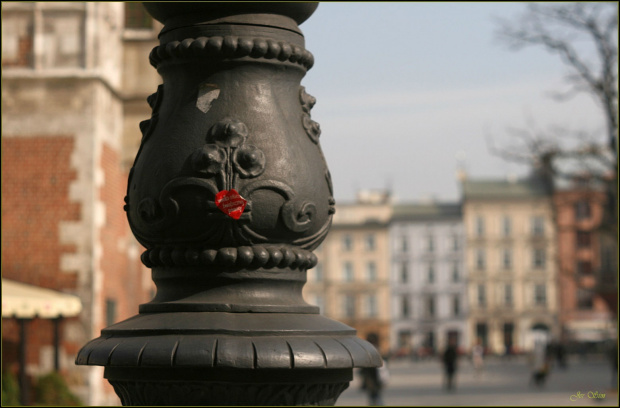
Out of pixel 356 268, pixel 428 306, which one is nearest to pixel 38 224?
pixel 428 306

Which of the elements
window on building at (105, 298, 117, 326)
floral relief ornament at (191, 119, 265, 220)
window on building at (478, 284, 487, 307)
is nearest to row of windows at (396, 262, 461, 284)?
window on building at (478, 284, 487, 307)

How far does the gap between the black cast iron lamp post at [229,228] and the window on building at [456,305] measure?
271 feet

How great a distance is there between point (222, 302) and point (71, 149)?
1043 cm

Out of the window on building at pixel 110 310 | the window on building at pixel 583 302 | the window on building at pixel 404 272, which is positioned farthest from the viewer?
the window on building at pixel 404 272

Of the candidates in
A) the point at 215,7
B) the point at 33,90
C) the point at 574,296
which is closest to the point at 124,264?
the point at 33,90

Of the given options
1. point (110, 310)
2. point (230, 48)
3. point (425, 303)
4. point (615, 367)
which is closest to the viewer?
point (230, 48)

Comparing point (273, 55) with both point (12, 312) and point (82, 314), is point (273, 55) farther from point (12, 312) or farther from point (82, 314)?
point (82, 314)

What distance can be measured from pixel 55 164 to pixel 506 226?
242ft

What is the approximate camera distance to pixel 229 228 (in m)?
2.79

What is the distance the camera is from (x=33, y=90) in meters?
12.8

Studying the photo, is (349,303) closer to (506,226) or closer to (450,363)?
(506,226)

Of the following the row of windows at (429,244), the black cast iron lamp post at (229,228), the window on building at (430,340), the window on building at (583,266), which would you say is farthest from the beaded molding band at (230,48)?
the row of windows at (429,244)

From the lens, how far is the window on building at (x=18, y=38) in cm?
1272

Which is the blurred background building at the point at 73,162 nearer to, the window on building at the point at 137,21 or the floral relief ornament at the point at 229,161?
the window on building at the point at 137,21
